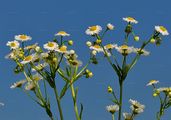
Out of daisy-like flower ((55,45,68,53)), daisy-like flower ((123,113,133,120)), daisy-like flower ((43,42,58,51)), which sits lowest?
daisy-like flower ((123,113,133,120))

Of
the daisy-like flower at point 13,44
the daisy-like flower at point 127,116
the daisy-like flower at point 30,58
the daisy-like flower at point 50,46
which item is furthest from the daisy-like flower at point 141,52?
the daisy-like flower at point 13,44

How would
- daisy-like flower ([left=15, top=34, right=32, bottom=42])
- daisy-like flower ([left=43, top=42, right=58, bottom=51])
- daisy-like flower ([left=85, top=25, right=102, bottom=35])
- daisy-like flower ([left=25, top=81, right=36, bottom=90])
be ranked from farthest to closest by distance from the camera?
daisy-like flower ([left=15, top=34, right=32, bottom=42]), daisy-like flower ([left=85, top=25, right=102, bottom=35]), daisy-like flower ([left=25, top=81, right=36, bottom=90]), daisy-like flower ([left=43, top=42, right=58, bottom=51])

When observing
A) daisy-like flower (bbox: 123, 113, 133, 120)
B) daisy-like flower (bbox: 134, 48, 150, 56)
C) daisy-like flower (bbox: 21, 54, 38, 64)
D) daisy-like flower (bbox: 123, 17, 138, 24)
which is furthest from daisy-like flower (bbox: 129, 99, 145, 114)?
daisy-like flower (bbox: 21, 54, 38, 64)

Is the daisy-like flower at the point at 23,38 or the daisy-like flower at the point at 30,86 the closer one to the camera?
the daisy-like flower at the point at 30,86

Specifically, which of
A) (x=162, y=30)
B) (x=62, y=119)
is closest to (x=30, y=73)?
(x=62, y=119)

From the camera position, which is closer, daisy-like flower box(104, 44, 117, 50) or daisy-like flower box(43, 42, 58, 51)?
daisy-like flower box(43, 42, 58, 51)

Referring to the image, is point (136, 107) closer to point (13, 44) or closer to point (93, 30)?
point (93, 30)

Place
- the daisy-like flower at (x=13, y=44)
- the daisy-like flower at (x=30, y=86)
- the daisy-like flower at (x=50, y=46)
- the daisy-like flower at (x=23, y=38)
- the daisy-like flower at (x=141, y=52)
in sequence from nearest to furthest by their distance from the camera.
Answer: the daisy-like flower at (x=50, y=46), the daisy-like flower at (x=30, y=86), the daisy-like flower at (x=141, y=52), the daisy-like flower at (x=13, y=44), the daisy-like flower at (x=23, y=38)

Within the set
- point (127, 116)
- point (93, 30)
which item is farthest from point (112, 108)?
point (93, 30)

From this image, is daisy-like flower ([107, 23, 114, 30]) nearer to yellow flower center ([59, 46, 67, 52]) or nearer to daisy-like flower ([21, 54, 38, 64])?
yellow flower center ([59, 46, 67, 52])

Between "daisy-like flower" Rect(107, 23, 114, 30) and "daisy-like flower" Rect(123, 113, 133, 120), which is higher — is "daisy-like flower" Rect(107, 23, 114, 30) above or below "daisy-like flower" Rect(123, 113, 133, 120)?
above

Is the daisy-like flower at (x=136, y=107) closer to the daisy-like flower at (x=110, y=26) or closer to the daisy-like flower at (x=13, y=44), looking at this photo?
the daisy-like flower at (x=110, y=26)

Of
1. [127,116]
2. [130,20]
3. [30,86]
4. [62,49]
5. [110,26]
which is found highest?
[130,20]
